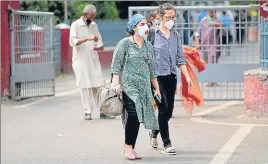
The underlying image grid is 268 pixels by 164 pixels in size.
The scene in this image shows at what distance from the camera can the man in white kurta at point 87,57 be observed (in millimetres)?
11797

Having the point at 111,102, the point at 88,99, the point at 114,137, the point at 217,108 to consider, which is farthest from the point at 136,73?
the point at 217,108

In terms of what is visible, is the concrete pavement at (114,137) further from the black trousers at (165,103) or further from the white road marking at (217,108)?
the black trousers at (165,103)

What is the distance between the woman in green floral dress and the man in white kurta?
360 cm

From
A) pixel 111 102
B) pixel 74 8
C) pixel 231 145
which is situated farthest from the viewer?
pixel 74 8

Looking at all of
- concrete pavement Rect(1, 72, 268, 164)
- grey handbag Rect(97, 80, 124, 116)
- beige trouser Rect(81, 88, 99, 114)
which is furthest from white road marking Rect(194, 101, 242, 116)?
grey handbag Rect(97, 80, 124, 116)

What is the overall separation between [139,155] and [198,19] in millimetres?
6342

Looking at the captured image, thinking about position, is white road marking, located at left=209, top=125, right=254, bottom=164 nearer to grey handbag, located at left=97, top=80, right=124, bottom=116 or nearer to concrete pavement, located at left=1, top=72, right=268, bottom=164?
concrete pavement, located at left=1, top=72, right=268, bottom=164

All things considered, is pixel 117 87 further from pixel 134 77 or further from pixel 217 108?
pixel 217 108

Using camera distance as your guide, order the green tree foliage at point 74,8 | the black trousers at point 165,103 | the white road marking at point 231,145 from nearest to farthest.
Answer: the white road marking at point 231,145 → the black trousers at point 165,103 → the green tree foliage at point 74,8

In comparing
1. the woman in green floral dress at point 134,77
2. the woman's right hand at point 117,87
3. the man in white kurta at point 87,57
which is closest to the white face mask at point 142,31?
the woman in green floral dress at point 134,77

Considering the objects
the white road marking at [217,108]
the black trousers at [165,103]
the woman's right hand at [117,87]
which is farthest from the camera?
the white road marking at [217,108]

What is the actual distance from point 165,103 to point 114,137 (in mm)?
1611

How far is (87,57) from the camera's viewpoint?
39.3 feet

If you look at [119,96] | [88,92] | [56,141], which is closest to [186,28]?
[88,92]
